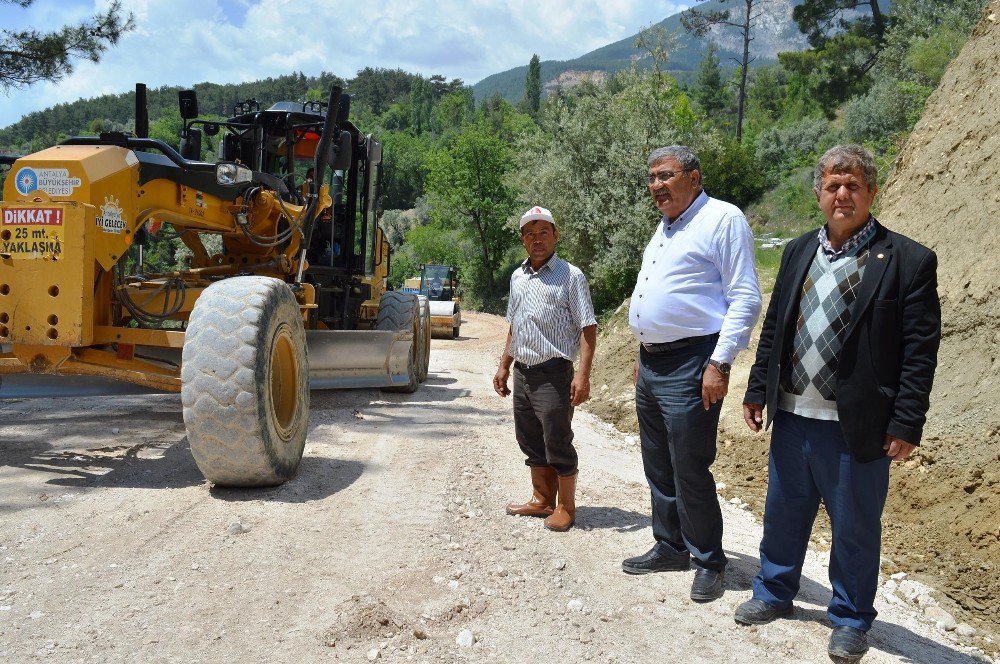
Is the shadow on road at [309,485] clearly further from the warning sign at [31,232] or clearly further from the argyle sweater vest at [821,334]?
the argyle sweater vest at [821,334]

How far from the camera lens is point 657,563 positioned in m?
4.12

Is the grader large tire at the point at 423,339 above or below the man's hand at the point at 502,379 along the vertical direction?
below

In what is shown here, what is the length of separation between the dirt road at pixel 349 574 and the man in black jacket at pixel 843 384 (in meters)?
0.28

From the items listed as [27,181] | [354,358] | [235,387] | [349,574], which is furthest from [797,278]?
[354,358]

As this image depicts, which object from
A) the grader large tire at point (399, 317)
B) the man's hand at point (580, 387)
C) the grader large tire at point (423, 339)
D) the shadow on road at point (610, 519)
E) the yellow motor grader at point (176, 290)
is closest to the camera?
the man's hand at point (580, 387)

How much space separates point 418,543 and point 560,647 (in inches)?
48.6

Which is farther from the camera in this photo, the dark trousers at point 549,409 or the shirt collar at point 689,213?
the dark trousers at point 549,409

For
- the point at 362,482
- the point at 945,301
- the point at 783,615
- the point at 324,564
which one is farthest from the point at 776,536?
the point at 945,301

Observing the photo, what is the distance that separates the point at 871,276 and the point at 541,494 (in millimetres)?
2473

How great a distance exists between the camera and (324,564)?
12.9 ft

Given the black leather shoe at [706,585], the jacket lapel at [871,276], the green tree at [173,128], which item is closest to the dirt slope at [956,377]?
the black leather shoe at [706,585]

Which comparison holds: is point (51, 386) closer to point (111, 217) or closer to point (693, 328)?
point (111, 217)

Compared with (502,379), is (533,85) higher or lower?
higher

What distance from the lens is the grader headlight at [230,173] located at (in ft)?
21.2
